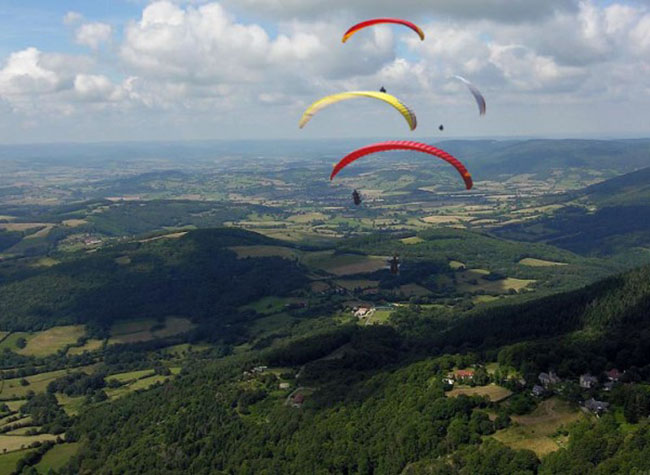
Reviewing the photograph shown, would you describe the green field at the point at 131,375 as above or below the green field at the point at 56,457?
below

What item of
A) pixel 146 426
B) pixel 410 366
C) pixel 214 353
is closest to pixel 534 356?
pixel 410 366

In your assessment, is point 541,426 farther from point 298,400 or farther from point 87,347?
point 87,347

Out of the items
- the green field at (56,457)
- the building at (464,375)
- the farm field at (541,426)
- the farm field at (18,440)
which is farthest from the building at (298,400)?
the farm field at (18,440)

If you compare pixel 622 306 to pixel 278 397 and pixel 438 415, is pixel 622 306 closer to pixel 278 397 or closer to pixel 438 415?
pixel 438 415

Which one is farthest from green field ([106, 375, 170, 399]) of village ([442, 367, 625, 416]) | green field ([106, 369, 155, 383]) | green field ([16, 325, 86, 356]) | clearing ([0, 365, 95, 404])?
village ([442, 367, 625, 416])

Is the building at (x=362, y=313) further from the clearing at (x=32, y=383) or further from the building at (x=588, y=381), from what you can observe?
the building at (x=588, y=381)

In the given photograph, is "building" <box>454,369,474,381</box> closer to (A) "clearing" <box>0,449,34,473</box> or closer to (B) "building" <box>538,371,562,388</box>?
(B) "building" <box>538,371,562,388</box>
